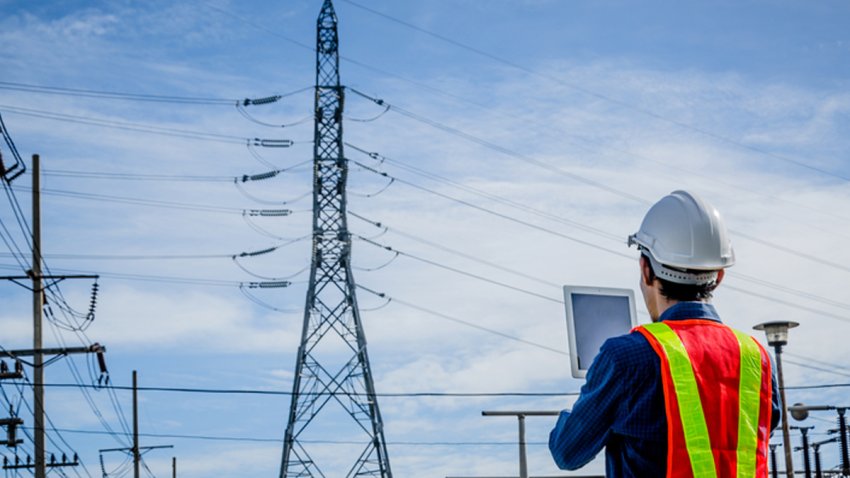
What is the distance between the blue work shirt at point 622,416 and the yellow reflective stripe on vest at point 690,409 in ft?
0.17

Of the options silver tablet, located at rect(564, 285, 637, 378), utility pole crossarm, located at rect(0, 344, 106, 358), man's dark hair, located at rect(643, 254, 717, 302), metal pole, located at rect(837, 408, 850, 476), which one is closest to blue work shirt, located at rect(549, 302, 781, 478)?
man's dark hair, located at rect(643, 254, 717, 302)

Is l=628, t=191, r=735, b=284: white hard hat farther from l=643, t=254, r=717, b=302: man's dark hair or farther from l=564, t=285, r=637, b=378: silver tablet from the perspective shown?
l=564, t=285, r=637, b=378: silver tablet

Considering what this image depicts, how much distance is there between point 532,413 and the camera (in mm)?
12805

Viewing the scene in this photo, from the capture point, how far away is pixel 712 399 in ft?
12.6

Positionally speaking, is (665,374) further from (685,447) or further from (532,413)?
(532,413)

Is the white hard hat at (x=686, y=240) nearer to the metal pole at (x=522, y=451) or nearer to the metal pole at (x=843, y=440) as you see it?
the metal pole at (x=522, y=451)

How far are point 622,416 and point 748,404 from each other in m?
0.42

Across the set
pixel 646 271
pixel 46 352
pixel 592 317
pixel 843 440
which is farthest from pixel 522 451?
pixel 843 440

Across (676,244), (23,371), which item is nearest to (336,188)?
(23,371)

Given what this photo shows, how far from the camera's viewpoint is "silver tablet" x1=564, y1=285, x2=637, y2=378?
8000mm

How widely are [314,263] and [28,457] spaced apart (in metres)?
19.3

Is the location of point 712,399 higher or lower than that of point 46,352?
lower

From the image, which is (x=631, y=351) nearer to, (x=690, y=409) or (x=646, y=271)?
(x=690, y=409)

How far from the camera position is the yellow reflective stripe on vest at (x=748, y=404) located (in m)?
3.85
